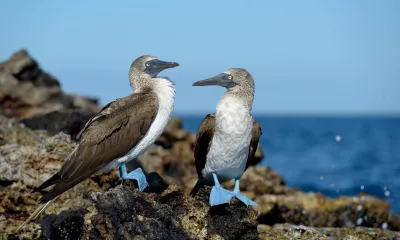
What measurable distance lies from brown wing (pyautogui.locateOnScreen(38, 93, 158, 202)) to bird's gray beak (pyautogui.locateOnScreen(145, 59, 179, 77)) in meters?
0.48

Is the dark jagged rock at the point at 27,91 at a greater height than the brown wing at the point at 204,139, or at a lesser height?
lesser

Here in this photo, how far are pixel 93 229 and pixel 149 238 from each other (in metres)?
0.59

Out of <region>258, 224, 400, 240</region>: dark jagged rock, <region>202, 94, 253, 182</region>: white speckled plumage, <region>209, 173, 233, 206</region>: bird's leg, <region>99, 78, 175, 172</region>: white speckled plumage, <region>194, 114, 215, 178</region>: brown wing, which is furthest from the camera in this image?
<region>258, 224, 400, 240</region>: dark jagged rock

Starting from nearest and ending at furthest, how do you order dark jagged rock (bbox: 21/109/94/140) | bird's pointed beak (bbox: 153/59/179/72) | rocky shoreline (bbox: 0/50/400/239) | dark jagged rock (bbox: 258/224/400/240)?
rocky shoreline (bbox: 0/50/400/239)
bird's pointed beak (bbox: 153/59/179/72)
dark jagged rock (bbox: 258/224/400/240)
dark jagged rock (bbox: 21/109/94/140)

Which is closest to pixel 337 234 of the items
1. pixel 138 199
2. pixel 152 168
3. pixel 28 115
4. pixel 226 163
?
pixel 226 163

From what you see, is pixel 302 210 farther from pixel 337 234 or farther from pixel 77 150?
pixel 77 150

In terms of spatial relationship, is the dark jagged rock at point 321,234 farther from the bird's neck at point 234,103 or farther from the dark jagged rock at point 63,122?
the dark jagged rock at point 63,122

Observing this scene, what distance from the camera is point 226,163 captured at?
29.1 ft

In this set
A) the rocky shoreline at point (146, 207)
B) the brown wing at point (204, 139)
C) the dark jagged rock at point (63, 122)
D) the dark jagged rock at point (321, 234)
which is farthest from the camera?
the dark jagged rock at point (63, 122)

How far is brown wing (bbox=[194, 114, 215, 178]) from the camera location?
9.01 m

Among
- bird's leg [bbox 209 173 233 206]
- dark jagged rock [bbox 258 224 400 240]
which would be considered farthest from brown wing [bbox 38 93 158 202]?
dark jagged rock [bbox 258 224 400 240]

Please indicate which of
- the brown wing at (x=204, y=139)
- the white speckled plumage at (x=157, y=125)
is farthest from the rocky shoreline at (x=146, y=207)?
the brown wing at (x=204, y=139)

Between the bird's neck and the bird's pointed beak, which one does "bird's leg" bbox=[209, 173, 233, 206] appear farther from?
the bird's pointed beak

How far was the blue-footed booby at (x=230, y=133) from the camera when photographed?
28.6ft
